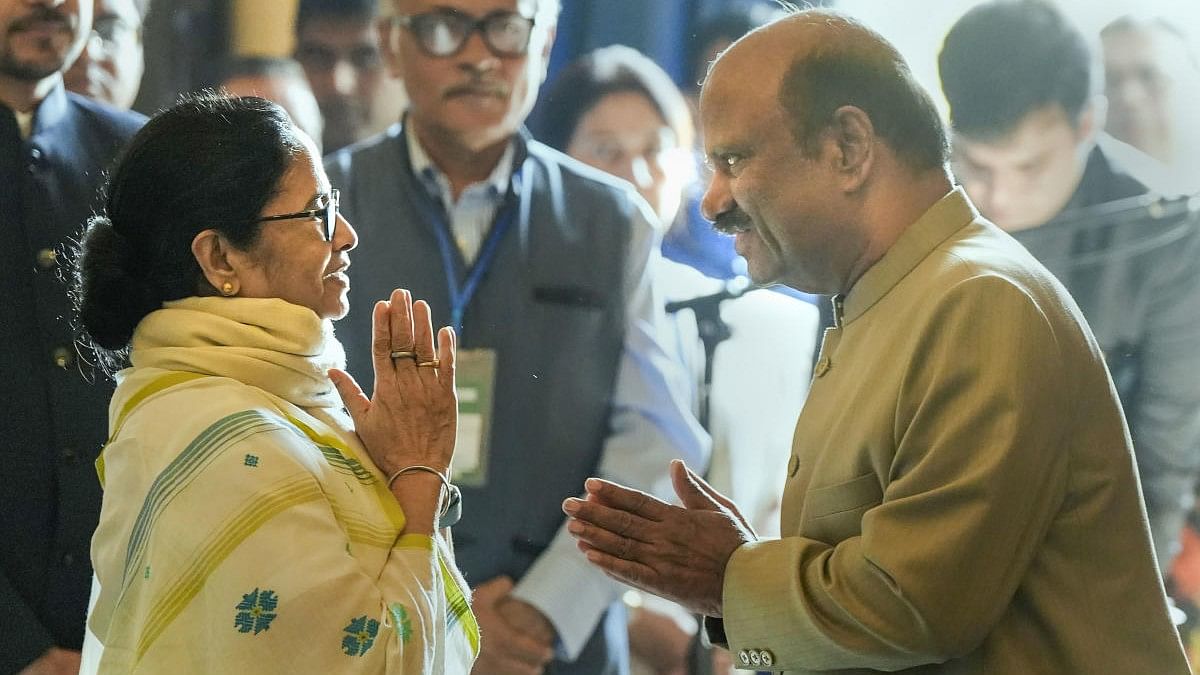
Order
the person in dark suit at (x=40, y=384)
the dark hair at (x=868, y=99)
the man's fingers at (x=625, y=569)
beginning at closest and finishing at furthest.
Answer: the man's fingers at (x=625, y=569) → the dark hair at (x=868, y=99) → the person in dark suit at (x=40, y=384)

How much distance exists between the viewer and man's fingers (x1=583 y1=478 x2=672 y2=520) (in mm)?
1826

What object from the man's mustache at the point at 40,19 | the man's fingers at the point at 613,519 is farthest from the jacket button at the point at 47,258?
the man's fingers at the point at 613,519

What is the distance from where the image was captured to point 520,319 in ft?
10.1

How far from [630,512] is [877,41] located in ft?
2.73

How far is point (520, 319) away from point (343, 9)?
2.93 ft

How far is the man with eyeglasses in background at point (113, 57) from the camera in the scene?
2.95 m

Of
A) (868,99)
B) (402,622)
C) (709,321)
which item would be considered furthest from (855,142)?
(709,321)

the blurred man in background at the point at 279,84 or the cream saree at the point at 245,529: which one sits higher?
the blurred man in background at the point at 279,84

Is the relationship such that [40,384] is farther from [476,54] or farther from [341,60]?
[476,54]

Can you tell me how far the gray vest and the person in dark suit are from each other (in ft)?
2.06

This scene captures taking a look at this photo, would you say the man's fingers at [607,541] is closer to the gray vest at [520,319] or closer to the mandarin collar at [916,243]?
the mandarin collar at [916,243]

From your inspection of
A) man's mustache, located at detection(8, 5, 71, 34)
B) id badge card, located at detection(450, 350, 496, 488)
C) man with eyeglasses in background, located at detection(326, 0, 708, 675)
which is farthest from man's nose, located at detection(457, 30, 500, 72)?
man's mustache, located at detection(8, 5, 71, 34)

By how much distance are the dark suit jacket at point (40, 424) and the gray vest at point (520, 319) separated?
641mm

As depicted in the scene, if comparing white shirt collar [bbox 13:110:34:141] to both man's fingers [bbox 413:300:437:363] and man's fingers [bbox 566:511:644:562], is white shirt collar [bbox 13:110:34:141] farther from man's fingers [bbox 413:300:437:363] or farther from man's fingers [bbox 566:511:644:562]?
man's fingers [bbox 566:511:644:562]
